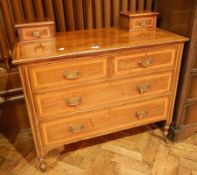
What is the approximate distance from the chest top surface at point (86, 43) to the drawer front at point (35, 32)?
0.11 feet

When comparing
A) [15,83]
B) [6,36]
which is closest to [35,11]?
[6,36]

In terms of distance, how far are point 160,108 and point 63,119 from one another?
722 mm

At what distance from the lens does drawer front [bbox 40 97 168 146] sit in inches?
54.4

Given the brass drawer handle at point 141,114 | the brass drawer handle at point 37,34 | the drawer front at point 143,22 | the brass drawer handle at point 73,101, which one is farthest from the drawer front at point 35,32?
the brass drawer handle at point 141,114

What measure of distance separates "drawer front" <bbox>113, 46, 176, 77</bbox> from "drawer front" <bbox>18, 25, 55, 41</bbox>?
1.58 feet

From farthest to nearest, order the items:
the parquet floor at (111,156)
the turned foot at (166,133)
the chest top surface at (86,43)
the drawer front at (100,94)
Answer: the turned foot at (166,133) → the parquet floor at (111,156) → the drawer front at (100,94) → the chest top surface at (86,43)

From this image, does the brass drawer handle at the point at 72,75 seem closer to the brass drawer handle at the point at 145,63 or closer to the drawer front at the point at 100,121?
the drawer front at the point at 100,121

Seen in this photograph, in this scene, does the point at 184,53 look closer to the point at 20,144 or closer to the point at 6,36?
the point at 6,36

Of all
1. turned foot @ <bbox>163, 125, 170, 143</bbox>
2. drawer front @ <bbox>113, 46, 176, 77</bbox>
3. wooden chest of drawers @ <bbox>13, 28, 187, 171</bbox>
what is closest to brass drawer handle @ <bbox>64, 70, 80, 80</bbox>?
wooden chest of drawers @ <bbox>13, 28, 187, 171</bbox>

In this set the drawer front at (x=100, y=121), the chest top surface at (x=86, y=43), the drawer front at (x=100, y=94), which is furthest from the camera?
the drawer front at (x=100, y=121)

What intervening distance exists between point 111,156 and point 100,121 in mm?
368

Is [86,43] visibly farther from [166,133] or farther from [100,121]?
[166,133]

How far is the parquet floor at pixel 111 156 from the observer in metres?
1.53

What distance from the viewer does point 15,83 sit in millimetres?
1706
